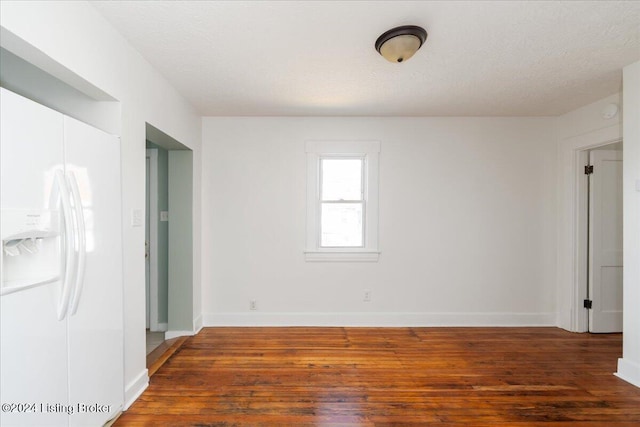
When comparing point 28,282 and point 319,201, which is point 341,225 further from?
point 28,282

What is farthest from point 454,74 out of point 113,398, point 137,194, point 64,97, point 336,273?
point 113,398

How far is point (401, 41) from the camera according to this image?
1.97 m

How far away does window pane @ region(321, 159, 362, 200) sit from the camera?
148 inches

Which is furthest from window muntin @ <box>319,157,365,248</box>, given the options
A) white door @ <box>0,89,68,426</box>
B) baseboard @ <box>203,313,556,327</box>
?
white door @ <box>0,89,68,426</box>

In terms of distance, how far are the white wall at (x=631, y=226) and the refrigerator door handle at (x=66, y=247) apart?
3.93 metres

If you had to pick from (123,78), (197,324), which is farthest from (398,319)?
(123,78)

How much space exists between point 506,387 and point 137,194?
3.25m

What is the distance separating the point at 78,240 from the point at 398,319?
3.32m

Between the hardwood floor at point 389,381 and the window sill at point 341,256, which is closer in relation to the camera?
the hardwood floor at point 389,381

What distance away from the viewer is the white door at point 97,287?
1562 mm

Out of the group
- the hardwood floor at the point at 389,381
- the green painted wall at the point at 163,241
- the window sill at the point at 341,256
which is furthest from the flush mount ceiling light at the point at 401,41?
the green painted wall at the point at 163,241

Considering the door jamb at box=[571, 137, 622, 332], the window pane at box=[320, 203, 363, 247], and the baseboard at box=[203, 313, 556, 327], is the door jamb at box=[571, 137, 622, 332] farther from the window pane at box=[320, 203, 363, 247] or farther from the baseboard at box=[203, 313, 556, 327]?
the window pane at box=[320, 203, 363, 247]

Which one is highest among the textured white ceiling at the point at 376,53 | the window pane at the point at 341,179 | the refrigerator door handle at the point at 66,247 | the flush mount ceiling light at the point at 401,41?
the textured white ceiling at the point at 376,53

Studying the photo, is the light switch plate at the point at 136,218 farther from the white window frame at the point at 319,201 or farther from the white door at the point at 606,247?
the white door at the point at 606,247
